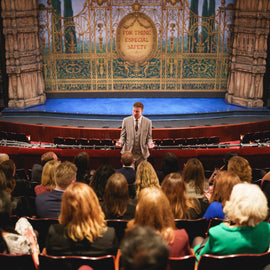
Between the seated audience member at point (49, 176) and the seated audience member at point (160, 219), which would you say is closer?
the seated audience member at point (160, 219)

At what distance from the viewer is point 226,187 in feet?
9.80

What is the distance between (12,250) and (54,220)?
20.0 inches

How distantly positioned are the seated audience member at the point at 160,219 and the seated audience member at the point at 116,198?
0.52 m

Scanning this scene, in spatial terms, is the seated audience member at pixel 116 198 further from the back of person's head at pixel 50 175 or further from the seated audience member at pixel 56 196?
the back of person's head at pixel 50 175

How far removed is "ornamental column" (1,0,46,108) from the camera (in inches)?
417

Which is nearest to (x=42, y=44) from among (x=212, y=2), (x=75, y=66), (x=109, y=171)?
(x=75, y=66)

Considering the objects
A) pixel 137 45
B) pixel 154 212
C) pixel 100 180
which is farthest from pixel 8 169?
pixel 137 45

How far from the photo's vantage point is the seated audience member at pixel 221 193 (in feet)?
9.75

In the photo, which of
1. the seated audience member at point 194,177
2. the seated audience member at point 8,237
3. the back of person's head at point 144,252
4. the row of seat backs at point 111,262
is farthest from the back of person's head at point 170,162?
the back of person's head at point 144,252

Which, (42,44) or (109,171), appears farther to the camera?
(42,44)

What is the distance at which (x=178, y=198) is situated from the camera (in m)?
2.97

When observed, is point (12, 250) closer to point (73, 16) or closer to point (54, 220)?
point (54, 220)

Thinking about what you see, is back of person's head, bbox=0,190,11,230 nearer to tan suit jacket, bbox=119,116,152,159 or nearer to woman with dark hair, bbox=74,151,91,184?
woman with dark hair, bbox=74,151,91,184

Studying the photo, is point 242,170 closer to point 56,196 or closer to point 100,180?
point 100,180
